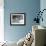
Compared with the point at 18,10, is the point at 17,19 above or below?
below

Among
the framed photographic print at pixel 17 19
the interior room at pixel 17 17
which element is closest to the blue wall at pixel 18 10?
the interior room at pixel 17 17

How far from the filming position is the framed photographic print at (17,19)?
571cm

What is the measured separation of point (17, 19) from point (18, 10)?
0.37 meters

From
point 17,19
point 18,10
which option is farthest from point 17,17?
point 18,10

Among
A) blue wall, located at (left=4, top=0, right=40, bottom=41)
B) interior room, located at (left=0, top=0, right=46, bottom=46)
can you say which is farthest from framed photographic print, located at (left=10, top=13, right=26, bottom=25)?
blue wall, located at (left=4, top=0, right=40, bottom=41)

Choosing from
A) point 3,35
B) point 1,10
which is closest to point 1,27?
point 3,35

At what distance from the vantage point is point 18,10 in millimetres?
5715

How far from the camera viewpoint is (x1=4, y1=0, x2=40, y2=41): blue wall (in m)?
5.70

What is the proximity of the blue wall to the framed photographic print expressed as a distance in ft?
0.41

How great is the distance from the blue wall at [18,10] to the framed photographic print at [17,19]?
0.41ft

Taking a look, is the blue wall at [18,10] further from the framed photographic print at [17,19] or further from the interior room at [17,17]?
the framed photographic print at [17,19]

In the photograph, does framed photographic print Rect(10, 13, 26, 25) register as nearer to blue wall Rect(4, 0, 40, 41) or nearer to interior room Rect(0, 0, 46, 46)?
interior room Rect(0, 0, 46, 46)

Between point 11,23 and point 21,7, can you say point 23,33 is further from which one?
point 21,7

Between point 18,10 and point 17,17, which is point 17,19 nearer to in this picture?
point 17,17
